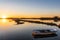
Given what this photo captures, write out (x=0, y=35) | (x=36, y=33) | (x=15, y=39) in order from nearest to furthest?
(x=36, y=33) → (x=0, y=35) → (x=15, y=39)

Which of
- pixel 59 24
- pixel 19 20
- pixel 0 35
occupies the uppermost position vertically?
pixel 0 35

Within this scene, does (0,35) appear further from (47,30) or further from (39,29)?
(47,30)

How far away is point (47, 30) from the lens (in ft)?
6.88

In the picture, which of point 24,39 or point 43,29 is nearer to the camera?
point 43,29

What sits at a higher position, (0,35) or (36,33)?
(0,35)

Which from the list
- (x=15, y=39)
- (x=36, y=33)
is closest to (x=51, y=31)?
(x=36, y=33)

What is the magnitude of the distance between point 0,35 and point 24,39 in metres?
1.20

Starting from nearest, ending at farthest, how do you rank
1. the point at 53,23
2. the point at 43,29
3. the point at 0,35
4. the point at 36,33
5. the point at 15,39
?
the point at 53,23, the point at 36,33, the point at 43,29, the point at 0,35, the point at 15,39

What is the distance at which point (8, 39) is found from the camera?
3879mm

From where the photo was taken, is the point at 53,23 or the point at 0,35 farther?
the point at 0,35

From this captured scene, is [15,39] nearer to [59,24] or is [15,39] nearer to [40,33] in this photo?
[40,33]

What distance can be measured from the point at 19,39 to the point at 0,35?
113 centimetres

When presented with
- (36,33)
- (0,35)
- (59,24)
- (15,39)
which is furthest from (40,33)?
(15,39)

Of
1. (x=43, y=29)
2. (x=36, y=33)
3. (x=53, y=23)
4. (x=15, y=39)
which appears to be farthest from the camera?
(x=15, y=39)
